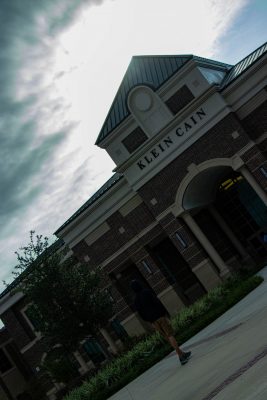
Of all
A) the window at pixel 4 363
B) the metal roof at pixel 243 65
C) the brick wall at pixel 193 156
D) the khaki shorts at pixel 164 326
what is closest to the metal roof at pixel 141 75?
the metal roof at pixel 243 65

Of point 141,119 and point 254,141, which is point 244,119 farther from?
point 141,119

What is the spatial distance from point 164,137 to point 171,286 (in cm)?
816

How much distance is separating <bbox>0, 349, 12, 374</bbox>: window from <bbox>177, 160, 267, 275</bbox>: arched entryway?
17.6m

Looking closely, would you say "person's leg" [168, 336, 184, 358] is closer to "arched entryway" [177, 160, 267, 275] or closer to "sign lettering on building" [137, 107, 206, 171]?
"arched entryway" [177, 160, 267, 275]

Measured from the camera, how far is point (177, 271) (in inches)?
1163

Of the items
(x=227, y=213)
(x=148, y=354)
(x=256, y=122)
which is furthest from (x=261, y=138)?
(x=148, y=354)

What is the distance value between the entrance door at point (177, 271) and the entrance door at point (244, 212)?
139 inches

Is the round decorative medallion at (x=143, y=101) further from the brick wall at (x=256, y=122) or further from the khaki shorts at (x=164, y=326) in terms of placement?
the khaki shorts at (x=164, y=326)

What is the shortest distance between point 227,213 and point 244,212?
123 centimetres

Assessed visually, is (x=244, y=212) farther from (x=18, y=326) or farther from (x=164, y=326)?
(x=164, y=326)

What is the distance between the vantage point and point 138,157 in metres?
28.0

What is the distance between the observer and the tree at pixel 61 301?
70.8ft

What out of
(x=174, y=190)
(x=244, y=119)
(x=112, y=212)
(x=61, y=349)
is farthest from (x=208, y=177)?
(x=61, y=349)

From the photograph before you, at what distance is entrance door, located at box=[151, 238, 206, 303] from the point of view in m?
28.6
